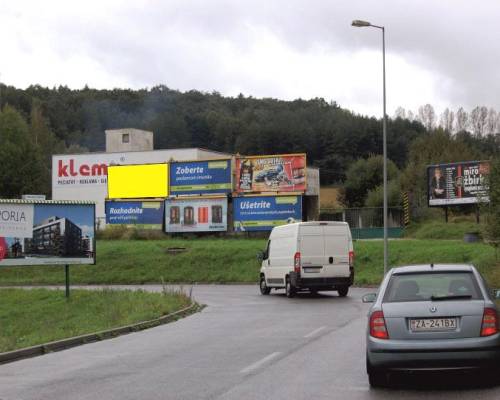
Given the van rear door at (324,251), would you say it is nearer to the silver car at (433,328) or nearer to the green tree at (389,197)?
the silver car at (433,328)

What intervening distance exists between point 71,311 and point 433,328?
62.6ft

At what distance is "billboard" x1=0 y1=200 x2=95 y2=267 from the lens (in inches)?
1093

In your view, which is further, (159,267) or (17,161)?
(17,161)

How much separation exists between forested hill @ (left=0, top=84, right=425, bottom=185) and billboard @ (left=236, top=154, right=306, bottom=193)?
6334 centimetres

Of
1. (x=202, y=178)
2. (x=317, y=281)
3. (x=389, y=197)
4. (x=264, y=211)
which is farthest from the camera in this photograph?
(x=389, y=197)

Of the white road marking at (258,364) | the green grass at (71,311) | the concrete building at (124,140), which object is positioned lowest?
the green grass at (71,311)

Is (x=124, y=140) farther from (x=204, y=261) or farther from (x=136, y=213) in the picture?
(x=204, y=261)

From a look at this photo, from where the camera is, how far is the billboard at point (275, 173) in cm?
5578

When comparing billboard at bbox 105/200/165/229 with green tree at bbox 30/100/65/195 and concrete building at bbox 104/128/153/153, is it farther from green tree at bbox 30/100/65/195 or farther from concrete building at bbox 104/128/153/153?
green tree at bbox 30/100/65/195

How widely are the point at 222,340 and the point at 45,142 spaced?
114674 millimetres

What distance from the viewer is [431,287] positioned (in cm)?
991

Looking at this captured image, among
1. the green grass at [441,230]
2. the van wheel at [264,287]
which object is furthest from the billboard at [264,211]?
the van wheel at [264,287]

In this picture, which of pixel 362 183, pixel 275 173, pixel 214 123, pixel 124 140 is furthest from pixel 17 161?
pixel 275 173

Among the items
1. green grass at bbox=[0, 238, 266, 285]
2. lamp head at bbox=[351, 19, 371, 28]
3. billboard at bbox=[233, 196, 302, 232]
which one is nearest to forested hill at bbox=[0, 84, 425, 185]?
billboard at bbox=[233, 196, 302, 232]
